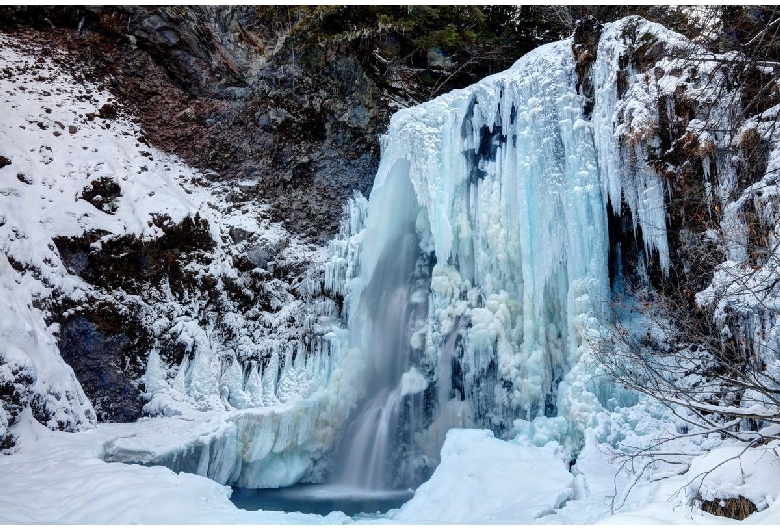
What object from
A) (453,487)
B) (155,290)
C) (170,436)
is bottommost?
(453,487)

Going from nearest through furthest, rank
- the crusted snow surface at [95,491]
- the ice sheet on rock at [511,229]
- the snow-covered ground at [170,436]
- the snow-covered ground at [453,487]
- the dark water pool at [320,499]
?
the snow-covered ground at [453,487] < the snow-covered ground at [170,436] < the crusted snow surface at [95,491] < the dark water pool at [320,499] < the ice sheet on rock at [511,229]

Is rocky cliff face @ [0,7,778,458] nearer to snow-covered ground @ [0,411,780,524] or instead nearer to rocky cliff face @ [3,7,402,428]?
rocky cliff face @ [3,7,402,428]

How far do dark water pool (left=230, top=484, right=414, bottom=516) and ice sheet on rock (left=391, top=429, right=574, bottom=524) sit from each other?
160 centimetres

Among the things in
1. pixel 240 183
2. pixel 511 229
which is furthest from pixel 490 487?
pixel 240 183

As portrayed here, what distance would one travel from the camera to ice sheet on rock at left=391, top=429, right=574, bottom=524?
5.64 meters

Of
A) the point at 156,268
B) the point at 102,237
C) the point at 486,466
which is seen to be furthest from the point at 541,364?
the point at 102,237

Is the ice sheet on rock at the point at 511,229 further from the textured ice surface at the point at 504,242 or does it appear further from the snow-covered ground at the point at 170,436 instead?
the snow-covered ground at the point at 170,436

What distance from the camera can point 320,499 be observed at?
8.52 m

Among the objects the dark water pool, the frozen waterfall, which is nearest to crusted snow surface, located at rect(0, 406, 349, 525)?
the dark water pool

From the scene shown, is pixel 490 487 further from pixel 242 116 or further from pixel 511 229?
pixel 242 116

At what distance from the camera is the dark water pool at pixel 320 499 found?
798 cm

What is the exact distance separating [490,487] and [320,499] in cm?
340

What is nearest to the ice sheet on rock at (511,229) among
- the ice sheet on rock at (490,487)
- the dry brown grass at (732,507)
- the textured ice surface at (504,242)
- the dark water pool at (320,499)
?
the textured ice surface at (504,242)

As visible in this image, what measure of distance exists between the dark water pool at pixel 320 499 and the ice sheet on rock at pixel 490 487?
1.60 m
